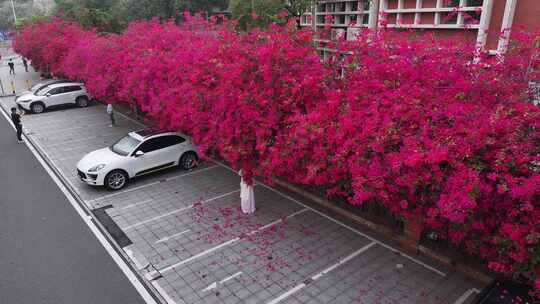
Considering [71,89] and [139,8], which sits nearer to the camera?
[71,89]

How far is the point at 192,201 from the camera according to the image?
468 inches

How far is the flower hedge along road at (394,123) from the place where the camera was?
5835mm

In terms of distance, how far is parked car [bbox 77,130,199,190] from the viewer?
12398 millimetres

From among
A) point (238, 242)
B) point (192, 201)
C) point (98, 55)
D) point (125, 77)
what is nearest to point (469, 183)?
point (238, 242)

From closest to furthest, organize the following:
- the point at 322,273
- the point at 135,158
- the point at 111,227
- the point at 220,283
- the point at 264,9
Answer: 1. the point at 220,283
2. the point at 322,273
3. the point at 111,227
4. the point at 135,158
5. the point at 264,9

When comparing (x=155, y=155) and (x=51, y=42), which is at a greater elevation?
(x=51, y=42)

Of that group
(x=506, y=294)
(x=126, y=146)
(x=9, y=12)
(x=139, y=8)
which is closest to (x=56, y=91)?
(x=126, y=146)

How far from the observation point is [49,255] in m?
9.26

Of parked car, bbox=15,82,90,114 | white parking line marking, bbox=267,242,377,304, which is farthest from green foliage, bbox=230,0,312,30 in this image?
white parking line marking, bbox=267,242,377,304

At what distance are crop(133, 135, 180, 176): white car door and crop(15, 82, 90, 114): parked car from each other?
47.3ft

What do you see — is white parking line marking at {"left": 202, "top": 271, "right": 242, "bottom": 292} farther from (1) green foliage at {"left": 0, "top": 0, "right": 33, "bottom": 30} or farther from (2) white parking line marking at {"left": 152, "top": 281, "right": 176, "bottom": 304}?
(1) green foliage at {"left": 0, "top": 0, "right": 33, "bottom": 30}

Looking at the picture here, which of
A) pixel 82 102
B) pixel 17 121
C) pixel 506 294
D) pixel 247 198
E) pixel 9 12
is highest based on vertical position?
pixel 9 12

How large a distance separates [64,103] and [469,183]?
986 inches

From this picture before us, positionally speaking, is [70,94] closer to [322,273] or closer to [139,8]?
[322,273]
